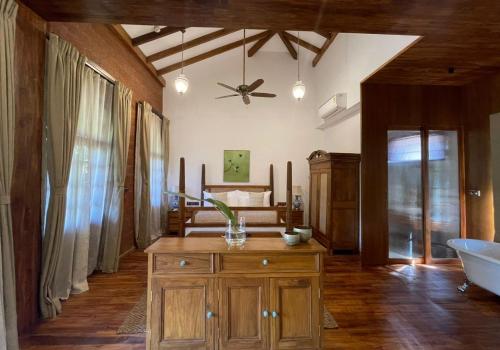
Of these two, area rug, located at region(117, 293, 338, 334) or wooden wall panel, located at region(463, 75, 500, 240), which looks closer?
area rug, located at region(117, 293, 338, 334)

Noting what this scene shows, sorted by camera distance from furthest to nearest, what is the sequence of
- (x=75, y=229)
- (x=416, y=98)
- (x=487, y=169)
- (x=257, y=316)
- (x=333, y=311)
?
(x=416, y=98) → (x=487, y=169) → (x=75, y=229) → (x=333, y=311) → (x=257, y=316)

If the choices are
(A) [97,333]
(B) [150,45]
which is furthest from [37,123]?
(B) [150,45]

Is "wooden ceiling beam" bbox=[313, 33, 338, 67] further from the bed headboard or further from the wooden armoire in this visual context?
the bed headboard

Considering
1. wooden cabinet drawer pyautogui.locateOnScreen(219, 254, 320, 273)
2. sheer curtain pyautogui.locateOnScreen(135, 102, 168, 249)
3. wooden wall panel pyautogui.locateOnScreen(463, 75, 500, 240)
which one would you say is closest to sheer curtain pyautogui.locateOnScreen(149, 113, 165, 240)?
sheer curtain pyautogui.locateOnScreen(135, 102, 168, 249)

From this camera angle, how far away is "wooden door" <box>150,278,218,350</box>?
1.72 meters

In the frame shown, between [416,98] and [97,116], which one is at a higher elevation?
[416,98]

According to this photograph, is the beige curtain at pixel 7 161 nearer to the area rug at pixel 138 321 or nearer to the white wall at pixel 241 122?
the area rug at pixel 138 321

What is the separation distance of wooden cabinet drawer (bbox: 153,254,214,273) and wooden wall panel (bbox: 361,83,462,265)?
2.95 metres

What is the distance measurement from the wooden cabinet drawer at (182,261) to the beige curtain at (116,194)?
2125 millimetres

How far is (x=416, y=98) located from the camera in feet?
13.0

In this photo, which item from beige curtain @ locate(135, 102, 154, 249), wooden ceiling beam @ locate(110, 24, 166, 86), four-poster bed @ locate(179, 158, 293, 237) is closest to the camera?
wooden ceiling beam @ locate(110, 24, 166, 86)

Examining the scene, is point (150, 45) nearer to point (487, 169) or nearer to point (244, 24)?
point (244, 24)

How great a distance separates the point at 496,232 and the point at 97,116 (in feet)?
17.6

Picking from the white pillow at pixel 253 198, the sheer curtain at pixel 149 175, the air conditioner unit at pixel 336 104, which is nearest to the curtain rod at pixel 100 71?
the sheer curtain at pixel 149 175
